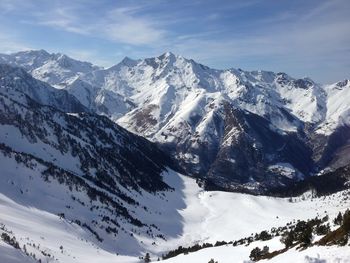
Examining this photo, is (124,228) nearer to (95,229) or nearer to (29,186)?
(95,229)

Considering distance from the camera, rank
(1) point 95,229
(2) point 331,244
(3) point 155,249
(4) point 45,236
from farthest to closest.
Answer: (3) point 155,249, (1) point 95,229, (4) point 45,236, (2) point 331,244

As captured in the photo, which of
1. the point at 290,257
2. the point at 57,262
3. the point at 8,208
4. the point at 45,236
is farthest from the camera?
the point at 8,208

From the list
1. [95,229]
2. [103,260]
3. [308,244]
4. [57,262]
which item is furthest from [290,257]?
[95,229]

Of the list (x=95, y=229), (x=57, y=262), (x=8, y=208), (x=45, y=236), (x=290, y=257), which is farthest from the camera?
(x=95, y=229)

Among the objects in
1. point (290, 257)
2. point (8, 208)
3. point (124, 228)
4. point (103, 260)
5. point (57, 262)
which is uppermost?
point (124, 228)

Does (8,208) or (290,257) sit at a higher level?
(8,208)

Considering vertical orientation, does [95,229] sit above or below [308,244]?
above

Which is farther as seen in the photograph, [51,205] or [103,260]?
[51,205]

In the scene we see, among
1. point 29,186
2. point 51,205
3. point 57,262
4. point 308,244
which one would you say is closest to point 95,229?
point 51,205

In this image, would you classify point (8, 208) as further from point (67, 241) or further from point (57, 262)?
point (57, 262)
